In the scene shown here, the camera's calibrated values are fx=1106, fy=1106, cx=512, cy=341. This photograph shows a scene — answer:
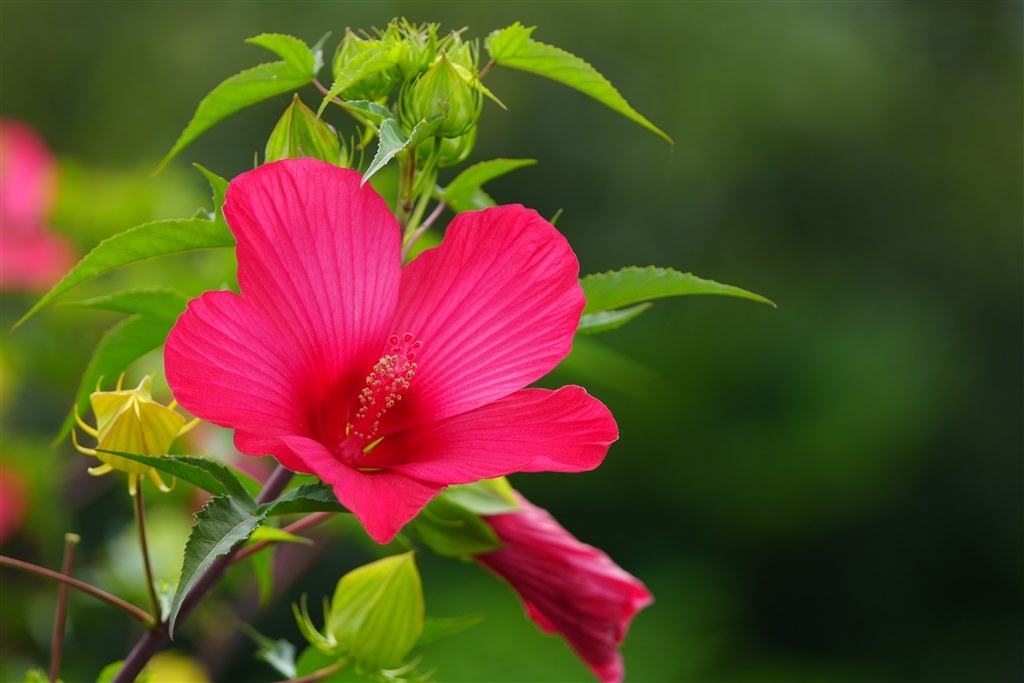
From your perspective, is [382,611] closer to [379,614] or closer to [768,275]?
[379,614]

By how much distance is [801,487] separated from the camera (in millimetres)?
3281

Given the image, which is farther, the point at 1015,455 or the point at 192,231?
the point at 1015,455

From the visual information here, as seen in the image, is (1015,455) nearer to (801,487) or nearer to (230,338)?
(801,487)

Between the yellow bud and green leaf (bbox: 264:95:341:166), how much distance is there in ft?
0.32

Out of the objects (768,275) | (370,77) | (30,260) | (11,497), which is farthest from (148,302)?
(768,275)

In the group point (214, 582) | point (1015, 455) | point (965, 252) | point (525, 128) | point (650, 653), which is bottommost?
point (650, 653)

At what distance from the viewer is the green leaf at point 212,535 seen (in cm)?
31

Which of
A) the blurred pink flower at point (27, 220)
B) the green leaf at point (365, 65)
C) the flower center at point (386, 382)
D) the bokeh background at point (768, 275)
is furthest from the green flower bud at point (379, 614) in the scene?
the bokeh background at point (768, 275)

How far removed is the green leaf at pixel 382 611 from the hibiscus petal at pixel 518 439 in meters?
0.12

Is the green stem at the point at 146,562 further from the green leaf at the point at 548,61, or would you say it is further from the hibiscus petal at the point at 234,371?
the green leaf at the point at 548,61

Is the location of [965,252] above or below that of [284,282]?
below

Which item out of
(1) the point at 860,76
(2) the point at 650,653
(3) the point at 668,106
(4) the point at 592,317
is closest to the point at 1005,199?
(1) the point at 860,76

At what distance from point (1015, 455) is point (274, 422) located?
3553 mm

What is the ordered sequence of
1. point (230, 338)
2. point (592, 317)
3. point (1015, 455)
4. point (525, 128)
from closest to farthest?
1. point (230, 338)
2. point (592, 317)
3. point (525, 128)
4. point (1015, 455)
